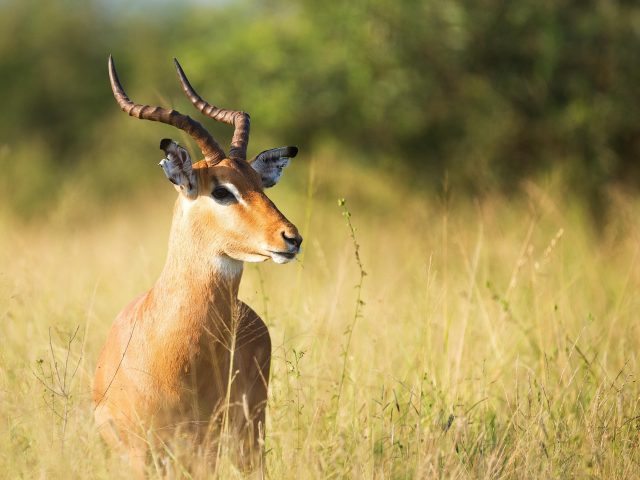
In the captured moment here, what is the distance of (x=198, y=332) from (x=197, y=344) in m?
0.07

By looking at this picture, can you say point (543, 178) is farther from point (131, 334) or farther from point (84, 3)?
point (84, 3)

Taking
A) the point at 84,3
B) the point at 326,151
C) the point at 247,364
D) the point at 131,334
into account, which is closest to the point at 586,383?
the point at 247,364

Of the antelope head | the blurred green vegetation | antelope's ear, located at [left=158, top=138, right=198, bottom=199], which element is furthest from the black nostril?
the blurred green vegetation

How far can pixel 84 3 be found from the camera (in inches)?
1200

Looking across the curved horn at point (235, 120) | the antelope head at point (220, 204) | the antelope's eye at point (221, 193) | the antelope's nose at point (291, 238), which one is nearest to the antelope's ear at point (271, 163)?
the curved horn at point (235, 120)

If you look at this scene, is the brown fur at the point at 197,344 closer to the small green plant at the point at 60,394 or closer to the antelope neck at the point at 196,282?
the antelope neck at the point at 196,282

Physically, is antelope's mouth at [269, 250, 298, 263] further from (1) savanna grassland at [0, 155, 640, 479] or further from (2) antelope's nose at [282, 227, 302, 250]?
(1) savanna grassland at [0, 155, 640, 479]

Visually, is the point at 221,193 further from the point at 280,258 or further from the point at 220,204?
the point at 280,258

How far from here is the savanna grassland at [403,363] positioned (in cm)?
521

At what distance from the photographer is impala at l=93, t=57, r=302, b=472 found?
5309mm

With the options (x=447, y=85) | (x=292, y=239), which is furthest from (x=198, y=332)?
(x=447, y=85)

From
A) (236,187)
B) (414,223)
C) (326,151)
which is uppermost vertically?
(236,187)

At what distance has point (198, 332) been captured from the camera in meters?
5.47

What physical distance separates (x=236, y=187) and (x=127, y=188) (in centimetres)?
1684
